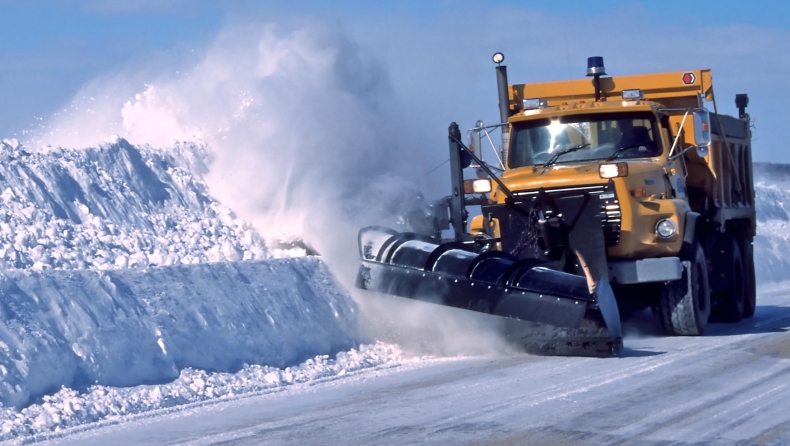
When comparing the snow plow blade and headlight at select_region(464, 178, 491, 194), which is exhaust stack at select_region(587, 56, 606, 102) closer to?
headlight at select_region(464, 178, 491, 194)

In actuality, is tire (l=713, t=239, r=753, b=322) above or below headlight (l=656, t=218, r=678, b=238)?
below

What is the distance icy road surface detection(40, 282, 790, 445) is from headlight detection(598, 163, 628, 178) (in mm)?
1597

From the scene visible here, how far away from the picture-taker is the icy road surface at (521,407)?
5.93 m

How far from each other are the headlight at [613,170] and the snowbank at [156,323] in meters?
2.87

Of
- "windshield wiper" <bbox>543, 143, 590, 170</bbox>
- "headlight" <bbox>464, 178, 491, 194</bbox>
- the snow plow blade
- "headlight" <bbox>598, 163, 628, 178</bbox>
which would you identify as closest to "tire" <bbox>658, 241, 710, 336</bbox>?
"headlight" <bbox>598, 163, 628, 178</bbox>

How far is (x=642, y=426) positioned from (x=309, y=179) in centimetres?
917

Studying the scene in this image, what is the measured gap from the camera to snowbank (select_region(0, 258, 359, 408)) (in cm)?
732

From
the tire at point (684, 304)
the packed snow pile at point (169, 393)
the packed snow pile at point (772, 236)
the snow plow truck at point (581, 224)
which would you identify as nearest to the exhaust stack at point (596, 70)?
the snow plow truck at point (581, 224)

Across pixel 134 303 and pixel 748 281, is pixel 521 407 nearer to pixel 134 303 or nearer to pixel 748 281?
pixel 134 303

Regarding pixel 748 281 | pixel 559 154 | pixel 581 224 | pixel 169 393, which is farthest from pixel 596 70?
pixel 169 393

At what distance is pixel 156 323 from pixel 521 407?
128 inches

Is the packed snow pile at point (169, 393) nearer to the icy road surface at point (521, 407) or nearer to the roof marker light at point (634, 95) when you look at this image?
the icy road surface at point (521, 407)

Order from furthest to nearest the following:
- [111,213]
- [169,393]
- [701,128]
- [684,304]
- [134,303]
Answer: [111,213] → [701,128] → [684,304] → [134,303] → [169,393]

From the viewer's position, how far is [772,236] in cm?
2552
